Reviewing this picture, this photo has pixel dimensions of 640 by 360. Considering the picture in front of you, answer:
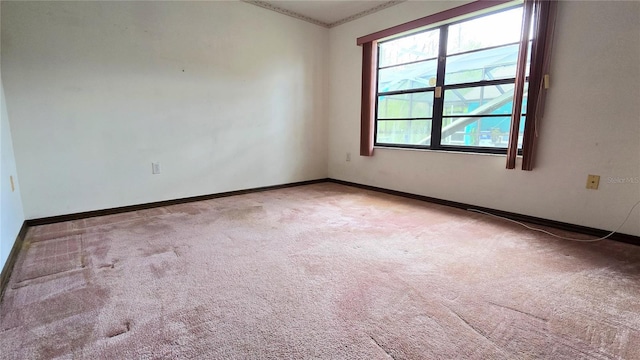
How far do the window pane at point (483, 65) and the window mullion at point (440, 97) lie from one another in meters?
0.06

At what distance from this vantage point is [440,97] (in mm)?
3293

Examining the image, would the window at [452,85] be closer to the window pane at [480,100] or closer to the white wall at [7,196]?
the window pane at [480,100]

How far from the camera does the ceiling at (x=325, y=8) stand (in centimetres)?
362

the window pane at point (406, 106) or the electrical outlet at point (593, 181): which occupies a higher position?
the window pane at point (406, 106)

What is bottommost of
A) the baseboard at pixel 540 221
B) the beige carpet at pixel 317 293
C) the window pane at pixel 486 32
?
the beige carpet at pixel 317 293

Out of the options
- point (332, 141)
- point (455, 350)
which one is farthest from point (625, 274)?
point (332, 141)

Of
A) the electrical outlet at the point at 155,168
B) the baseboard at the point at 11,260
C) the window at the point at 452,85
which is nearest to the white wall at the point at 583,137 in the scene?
the window at the point at 452,85

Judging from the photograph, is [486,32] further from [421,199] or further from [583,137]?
[421,199]

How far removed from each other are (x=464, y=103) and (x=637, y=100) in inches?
50.5

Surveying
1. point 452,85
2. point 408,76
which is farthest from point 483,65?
point 408,76

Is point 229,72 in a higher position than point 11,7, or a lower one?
lower

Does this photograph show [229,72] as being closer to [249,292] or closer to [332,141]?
[332,141]

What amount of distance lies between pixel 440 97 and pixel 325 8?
1.90 meters

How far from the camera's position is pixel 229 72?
354 cm
